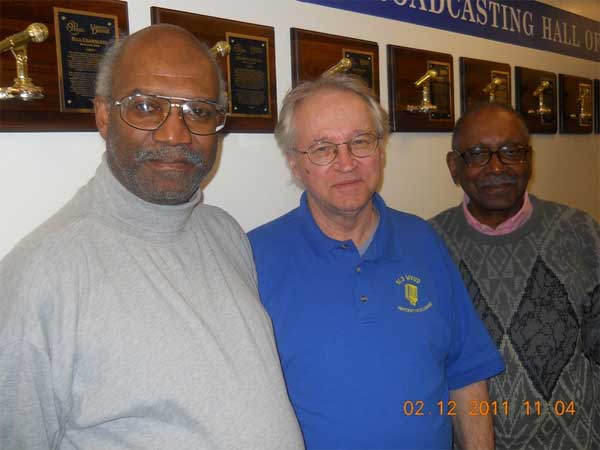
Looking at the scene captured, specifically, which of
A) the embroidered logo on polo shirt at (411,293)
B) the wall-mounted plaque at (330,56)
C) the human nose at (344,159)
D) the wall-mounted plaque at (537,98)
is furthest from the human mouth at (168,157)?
the wall-mounted plaque at (537,98)

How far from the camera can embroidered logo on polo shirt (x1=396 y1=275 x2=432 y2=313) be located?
1.24m

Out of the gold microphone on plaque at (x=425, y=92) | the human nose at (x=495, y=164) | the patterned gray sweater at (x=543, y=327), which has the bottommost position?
the patterned gray sweater at (x=543, y=327)

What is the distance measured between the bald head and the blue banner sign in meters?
0.75

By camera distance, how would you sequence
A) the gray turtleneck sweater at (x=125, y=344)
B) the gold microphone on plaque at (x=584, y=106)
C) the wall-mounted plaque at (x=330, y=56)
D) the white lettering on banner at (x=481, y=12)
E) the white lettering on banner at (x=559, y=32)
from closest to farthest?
the gray turtleneck sweater at (x=125, y=344) → the wall-mounted plaque at (x=330, y=56) → the white lettering on banner at (x=481, y=12) → the white lettering on banner at (x=559, y=32) → the gold microphone on plaque at (x=584, y=106)

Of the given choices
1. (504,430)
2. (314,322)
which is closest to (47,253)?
(314,322)

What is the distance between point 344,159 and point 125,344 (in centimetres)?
64

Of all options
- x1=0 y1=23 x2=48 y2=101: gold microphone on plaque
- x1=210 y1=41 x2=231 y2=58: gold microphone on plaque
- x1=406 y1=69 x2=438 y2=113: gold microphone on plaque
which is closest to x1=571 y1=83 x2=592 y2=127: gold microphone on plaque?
x1=406 y1=69 x2=438 y2=113: gold microphone on plaque

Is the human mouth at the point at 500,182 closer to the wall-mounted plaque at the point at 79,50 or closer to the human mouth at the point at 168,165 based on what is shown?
the human mouth at the point at 168,165

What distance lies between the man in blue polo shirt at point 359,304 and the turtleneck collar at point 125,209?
34cm

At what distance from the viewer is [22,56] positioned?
3.34 ft

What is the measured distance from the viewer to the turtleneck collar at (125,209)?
938 mm

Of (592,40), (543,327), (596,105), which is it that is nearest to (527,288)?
(543,327)

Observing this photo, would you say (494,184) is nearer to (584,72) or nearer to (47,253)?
(47,253)

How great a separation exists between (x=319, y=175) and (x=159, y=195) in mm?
422
